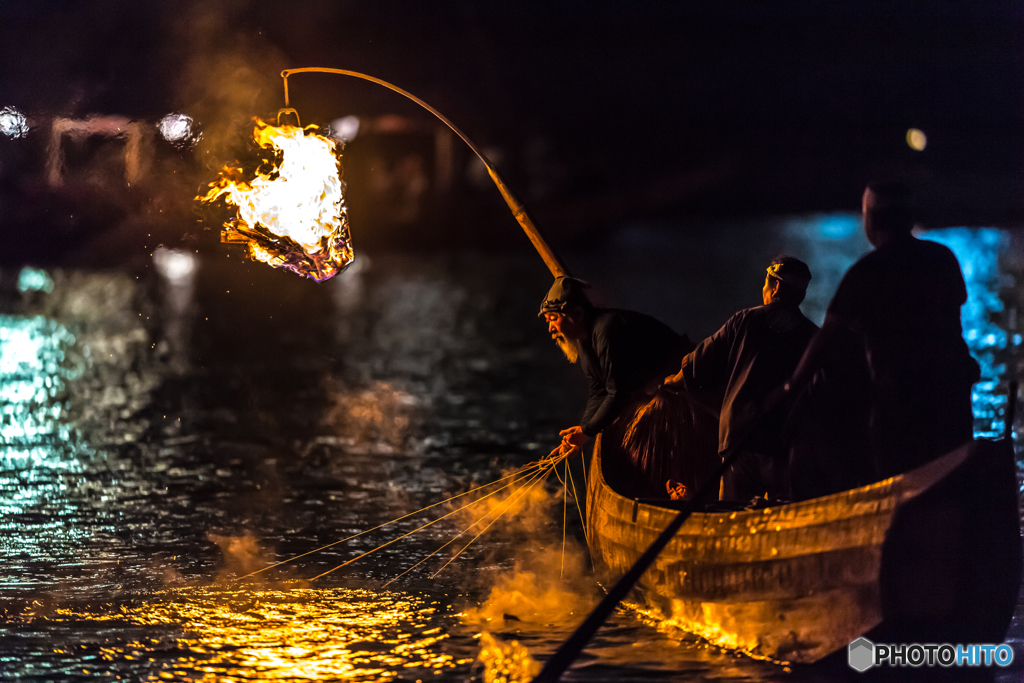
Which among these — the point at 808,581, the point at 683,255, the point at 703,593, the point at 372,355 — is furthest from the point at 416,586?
the point at 683,255

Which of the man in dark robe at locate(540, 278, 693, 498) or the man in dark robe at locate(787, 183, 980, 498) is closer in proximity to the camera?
the man in dark robe at locate(787, 183, 980, 498)

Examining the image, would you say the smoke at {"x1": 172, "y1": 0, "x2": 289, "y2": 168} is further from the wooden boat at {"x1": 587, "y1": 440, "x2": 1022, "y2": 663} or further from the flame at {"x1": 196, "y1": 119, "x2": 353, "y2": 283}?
the wooden boat at {"x1": 587, "y1": 440, "x2": 1022, "y2": 663}

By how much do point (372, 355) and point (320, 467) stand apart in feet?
31.4

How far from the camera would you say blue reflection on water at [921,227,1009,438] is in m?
12.9

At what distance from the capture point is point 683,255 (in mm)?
62312

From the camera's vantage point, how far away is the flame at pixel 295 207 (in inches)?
287

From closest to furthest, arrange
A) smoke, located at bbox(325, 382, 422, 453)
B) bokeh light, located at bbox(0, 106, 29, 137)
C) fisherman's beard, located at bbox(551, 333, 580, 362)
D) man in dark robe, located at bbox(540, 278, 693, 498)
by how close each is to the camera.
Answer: man in dark robe, located at bbox(540, 278, 693, 498) → fisherman's beard, located at bbox(551, 333, 580, 362) → bokeh light, located at bbox(0, 106, 29, 137) → smoke, located at bbox(325, 382, 422, 453)

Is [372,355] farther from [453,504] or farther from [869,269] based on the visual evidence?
[869,269]

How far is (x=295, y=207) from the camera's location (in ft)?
24.0

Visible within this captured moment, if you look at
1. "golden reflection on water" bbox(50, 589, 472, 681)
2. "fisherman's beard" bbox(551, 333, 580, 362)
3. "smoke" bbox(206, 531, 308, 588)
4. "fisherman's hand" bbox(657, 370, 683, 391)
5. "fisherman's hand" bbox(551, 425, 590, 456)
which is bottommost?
"golden reflection on water" bbox(50, 589, 472, 681)

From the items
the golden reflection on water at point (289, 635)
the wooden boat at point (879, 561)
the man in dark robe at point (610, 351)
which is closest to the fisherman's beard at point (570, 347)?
the man in dark robe at point (610, 351)

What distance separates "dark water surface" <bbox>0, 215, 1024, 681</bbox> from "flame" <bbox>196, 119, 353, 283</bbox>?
2.24 m

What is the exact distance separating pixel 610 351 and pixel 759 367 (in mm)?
977

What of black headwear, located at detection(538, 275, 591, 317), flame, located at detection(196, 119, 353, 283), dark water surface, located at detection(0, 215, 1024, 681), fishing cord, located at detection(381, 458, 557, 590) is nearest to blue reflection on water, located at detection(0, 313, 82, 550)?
dark water surface, located at detection(0, 215, 1024, 681)
